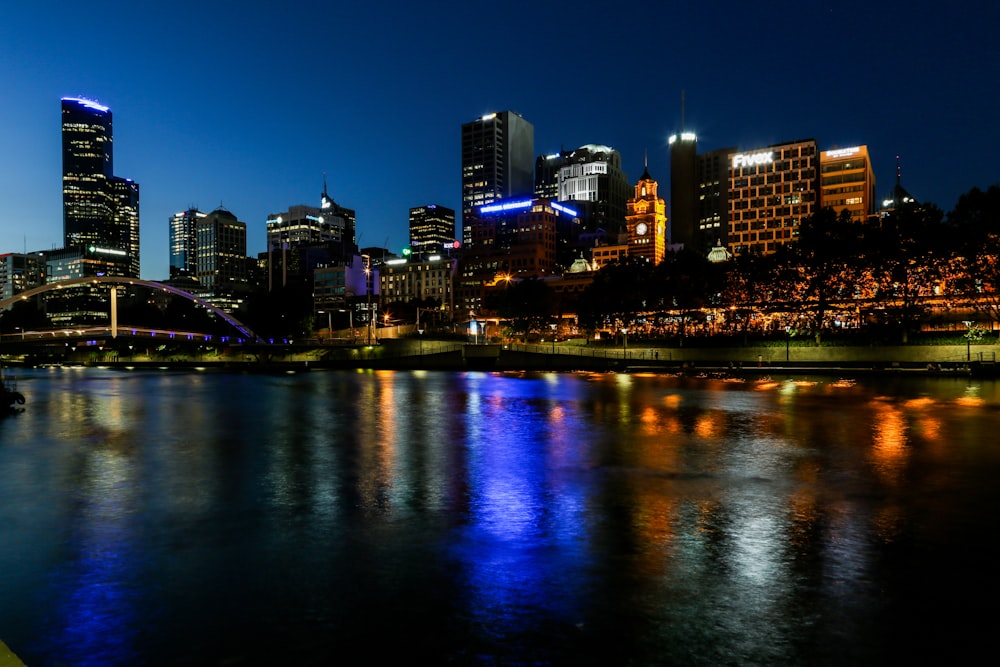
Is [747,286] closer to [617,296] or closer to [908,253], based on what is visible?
[908,253]

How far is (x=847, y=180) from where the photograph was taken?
18988cm

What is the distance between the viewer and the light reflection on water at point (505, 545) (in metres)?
7.70

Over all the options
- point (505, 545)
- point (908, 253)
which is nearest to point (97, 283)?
point (908, 253)

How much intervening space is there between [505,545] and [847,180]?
683 ft

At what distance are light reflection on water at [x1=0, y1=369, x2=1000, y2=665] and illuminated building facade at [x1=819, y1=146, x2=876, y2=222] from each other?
185 m

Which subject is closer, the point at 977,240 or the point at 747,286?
the point at 977,240

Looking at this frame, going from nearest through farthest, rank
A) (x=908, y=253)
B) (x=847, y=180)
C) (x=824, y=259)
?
(x=908, y=253) → (x=824, y=259) → (x=847, y=180)

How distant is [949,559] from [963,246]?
64062 millimetres

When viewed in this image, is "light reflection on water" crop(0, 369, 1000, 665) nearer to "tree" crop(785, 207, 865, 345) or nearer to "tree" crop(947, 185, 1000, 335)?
"tree" crop(947, 185, 1000, 335)

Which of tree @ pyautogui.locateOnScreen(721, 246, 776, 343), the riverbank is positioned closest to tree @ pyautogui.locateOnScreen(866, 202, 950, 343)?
the riverbank

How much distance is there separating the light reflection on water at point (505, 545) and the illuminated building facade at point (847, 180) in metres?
185

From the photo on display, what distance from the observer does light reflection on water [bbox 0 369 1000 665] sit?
7695mm

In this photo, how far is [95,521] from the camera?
1334 cm

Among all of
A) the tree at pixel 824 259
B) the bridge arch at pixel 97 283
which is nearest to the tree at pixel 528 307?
the bridge arch at pixel 97 283
